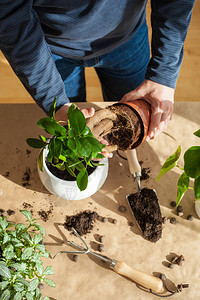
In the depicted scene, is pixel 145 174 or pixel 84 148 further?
pixel 145 174

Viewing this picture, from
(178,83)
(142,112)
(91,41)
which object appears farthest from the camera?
(178,83)

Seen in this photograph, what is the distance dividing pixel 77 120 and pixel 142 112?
33cm

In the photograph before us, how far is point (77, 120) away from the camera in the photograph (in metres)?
0.64

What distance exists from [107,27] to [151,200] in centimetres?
58

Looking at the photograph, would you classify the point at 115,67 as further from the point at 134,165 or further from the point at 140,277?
the point at 140,277

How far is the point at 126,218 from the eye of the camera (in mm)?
988

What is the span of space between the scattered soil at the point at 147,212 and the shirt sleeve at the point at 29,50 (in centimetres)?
40

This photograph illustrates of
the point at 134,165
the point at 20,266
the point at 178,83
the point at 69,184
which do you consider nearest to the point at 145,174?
the point at 134,165

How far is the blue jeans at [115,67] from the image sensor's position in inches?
43.5

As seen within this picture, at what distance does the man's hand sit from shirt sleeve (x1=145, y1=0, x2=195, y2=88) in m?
0.02

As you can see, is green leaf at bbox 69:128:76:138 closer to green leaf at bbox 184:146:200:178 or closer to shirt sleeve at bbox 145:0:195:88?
green leaf at bbox 184:146:200:178

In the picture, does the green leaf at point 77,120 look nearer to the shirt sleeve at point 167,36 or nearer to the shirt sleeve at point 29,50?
the shirt sleeve at point 29,50

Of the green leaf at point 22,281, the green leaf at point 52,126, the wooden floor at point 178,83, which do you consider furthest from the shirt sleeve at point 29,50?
the wooden floor at point 178,83

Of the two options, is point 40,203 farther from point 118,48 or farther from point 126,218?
point 118,48
